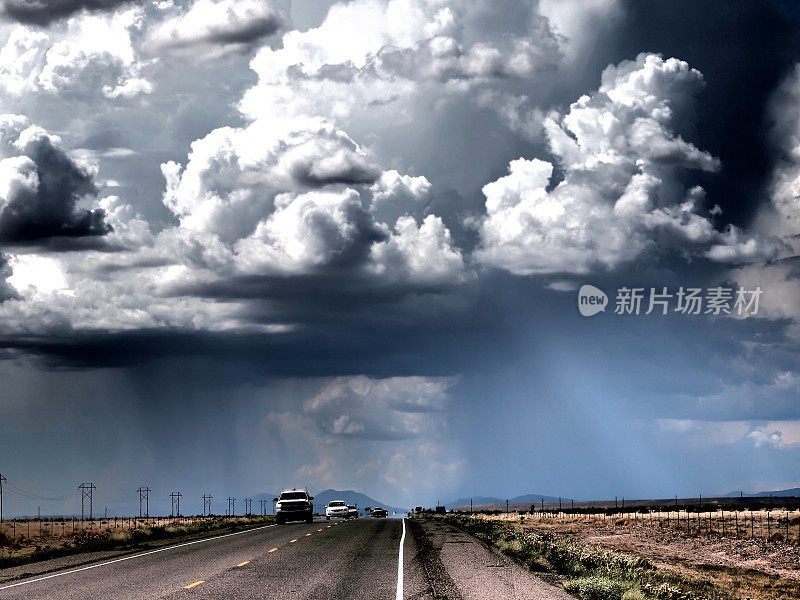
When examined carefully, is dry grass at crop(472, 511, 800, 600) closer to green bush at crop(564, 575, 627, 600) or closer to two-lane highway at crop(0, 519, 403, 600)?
green bush at crop(564, 575, 627, 600)

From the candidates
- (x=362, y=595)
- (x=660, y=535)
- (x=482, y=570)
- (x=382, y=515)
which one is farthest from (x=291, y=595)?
(x=382, y=515)

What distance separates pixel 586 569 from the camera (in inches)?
951

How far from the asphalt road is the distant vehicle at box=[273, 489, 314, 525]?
2960 centimetres

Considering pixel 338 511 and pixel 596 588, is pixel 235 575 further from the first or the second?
pixel 338 511

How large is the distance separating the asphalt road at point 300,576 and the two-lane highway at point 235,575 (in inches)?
0.8

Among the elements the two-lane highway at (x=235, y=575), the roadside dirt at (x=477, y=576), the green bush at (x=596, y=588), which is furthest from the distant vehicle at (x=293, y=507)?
the green bush at (x=596, y=588)

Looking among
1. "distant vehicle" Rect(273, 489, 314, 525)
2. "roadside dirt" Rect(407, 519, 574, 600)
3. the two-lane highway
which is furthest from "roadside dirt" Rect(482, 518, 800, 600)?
"distant vehicle" Rect(273, 489, 314, 525)

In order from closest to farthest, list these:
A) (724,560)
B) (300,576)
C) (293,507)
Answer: (300,576) → (724,560) → (293,507)

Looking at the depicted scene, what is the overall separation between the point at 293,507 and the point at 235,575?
41.7m

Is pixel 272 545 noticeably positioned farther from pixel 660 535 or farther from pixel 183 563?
pixel 660 535

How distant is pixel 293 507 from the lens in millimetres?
63000

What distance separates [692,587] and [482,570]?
5.12 m

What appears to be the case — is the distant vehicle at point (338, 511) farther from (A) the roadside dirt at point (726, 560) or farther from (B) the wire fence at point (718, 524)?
(A) the roadside dirt at point (726, 560)

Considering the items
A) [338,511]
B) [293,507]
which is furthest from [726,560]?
[338,511]
